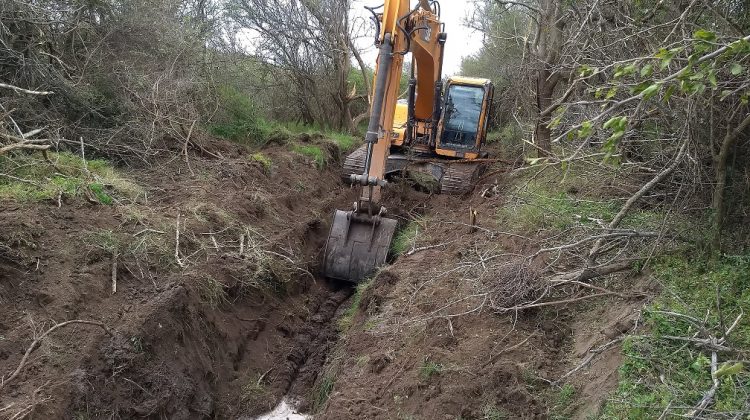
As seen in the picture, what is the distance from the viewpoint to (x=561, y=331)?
186 inches

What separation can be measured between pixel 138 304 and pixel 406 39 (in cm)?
452

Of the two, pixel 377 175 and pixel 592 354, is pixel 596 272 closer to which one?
pixel 592 354

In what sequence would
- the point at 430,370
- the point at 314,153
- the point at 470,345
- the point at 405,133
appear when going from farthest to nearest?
the point at 314,153, the point at 405,133, the point at 470,345, the point at 430,370

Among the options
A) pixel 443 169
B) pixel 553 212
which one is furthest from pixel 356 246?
pixel 443 169

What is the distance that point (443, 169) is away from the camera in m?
10.1

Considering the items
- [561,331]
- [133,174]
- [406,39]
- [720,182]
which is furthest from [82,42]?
[720,182]

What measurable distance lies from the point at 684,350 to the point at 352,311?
3936 millimetres

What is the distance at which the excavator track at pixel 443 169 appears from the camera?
31.9 feet

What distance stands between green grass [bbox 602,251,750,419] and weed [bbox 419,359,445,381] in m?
1.38

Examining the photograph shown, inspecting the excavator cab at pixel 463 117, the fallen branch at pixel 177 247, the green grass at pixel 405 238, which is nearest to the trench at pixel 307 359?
the green grass at pixel 405 238

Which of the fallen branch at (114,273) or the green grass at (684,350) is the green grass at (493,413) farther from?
the fallen branch at (114,273)

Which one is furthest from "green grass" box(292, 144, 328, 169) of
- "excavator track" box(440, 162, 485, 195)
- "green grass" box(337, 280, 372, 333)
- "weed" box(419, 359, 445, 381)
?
"weed" box(419, 359, 445, 381)

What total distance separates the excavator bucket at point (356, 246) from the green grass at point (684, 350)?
11.7 ft

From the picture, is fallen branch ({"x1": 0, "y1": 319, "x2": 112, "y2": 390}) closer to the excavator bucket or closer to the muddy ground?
the muddy ground
